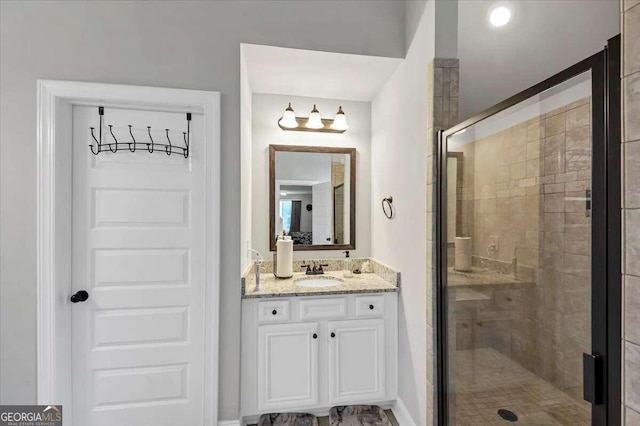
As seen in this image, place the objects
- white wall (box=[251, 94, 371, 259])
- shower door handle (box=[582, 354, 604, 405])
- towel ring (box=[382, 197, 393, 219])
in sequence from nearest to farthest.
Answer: shower door handle (box=[582, 354, 604, 405]), towel ring (box=[382, 197, 393, 219]), white wall (box=[251, 94, 371, 259])

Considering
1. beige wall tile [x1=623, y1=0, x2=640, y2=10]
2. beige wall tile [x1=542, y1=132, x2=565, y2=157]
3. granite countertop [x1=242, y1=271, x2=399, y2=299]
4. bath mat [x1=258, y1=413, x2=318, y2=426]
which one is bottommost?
bath mat [x1=258, y1=413, x2=318, y2=426]

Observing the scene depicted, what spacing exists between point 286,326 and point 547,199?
1616 millimetres

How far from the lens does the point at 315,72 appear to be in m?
2.28

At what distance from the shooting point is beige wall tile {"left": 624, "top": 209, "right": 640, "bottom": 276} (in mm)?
814

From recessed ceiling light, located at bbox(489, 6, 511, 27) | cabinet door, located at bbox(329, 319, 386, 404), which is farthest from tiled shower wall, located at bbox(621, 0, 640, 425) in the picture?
recessed ceiling light, located at bbox(489, 6, 511, 27)

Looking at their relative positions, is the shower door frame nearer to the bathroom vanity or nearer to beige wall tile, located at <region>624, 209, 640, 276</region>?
beige wall tile, located at <region>624, 209, 640, 276</region>

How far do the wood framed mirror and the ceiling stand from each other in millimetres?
483

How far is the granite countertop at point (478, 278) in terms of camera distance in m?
1.35

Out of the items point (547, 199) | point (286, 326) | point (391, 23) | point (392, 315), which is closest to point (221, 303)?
point (286, 326)

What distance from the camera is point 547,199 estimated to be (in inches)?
45.1

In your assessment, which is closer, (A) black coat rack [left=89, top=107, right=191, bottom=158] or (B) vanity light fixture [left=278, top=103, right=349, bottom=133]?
(A) black coat rack [left=89, top=107, right=191, bottom=158]

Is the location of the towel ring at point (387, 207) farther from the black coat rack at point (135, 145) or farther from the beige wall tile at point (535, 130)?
the black coat rack at point (135, 145)

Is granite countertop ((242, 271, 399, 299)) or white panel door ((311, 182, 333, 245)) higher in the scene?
white panel door ((311, 182, 333, 245))

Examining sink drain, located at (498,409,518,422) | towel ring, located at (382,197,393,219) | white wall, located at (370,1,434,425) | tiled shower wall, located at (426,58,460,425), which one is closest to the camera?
sink drain, located at (498,409,518,422)
